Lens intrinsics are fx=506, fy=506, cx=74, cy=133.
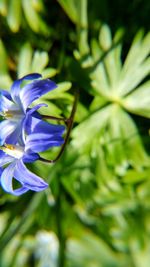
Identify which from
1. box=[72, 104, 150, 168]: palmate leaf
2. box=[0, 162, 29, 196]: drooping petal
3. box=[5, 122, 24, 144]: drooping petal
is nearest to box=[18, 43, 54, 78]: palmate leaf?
box=[72, 104, 150, 168]: palmate leaf

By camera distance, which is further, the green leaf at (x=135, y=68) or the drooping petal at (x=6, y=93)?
the green leaf at (x=135, y=68)

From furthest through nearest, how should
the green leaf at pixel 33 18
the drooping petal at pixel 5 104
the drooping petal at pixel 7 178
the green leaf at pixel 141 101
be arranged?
the green leaf at pixel 33 18 → the green leaf at pixel 141 101 → the drooping petal at pixel 5 104 → the drooping petal at pixel 7 178

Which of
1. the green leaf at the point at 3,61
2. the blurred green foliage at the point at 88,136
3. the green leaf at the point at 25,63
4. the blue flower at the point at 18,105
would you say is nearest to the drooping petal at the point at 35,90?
the blue flower at the point at 18,105

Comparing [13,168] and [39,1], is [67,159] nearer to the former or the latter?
[13,168]

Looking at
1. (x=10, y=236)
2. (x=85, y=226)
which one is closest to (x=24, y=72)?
(x=10, y=236)

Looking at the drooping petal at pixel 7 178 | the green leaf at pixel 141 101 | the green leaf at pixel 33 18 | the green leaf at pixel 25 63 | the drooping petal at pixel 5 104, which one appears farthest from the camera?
the green leaf at pixel 33 18

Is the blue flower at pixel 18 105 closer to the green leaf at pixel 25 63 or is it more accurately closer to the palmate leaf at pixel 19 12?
the green leaf at pixel 25 63

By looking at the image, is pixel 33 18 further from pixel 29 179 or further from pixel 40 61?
pixel 29 179
